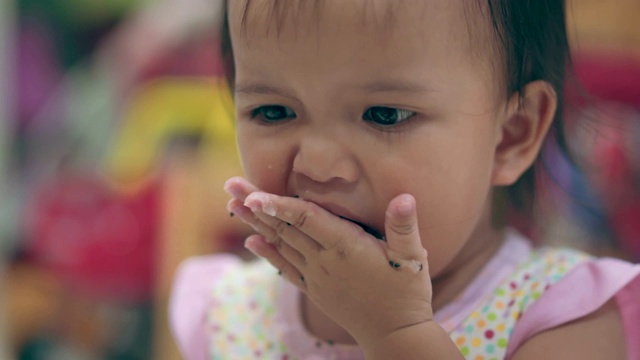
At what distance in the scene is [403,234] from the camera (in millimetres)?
500

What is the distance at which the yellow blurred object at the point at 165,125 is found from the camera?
4.04ft

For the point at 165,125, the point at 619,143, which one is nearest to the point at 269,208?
the point at 619,143

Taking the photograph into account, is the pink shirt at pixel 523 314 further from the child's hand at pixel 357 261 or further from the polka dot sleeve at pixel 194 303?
the child's hand at pixel 357 261

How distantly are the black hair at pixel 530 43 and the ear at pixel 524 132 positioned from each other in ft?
0.04

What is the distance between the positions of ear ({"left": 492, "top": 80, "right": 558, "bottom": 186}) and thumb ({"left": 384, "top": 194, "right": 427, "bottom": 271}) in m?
0.14

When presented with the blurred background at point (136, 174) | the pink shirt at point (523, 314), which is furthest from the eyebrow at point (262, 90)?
the blurred background at point (136, 174)

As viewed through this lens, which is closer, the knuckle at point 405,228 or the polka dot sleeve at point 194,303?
the knuckle at point 405,228

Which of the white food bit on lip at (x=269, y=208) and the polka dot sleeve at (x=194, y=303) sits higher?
the white food bit on lip at (x=269, y=208)

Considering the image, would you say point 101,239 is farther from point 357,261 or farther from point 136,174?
point 357,261

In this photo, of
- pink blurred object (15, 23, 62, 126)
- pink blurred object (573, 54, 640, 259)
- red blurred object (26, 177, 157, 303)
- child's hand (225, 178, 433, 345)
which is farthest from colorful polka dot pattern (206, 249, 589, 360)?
pink blurred object (15, 23, 62, 126)

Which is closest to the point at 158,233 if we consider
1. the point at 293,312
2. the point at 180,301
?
the point at 180,301

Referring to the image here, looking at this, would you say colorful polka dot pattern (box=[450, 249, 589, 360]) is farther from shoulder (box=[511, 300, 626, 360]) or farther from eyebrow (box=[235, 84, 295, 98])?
eyebrow (box=[235, 84, 295, 98])

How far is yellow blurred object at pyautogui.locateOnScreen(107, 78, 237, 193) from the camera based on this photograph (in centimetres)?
123

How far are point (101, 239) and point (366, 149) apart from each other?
0.83 metres
